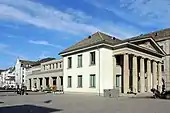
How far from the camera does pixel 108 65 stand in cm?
3812

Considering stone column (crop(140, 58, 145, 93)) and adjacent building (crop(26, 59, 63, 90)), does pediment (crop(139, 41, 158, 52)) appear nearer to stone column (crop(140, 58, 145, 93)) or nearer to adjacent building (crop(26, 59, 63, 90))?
stone column (crop(140, 58, 145, 93))

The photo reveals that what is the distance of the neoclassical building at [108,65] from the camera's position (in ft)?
123

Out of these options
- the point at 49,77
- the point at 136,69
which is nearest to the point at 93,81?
the point at 136,69

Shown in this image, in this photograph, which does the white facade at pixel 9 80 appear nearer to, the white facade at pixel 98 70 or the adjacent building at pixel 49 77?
the adjacent building at pixel 49 77

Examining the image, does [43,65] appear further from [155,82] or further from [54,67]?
[155,82]

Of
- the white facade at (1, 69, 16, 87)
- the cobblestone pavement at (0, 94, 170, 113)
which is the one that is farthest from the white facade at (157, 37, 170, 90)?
the white facade at (1, 69, 16, 87)

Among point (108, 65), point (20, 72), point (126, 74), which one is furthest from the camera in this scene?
point (20, 72)

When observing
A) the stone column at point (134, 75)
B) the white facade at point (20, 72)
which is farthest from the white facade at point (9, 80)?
the stone column at point (134, 75)

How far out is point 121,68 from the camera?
39.0 metres

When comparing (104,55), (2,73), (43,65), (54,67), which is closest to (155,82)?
(104,55)

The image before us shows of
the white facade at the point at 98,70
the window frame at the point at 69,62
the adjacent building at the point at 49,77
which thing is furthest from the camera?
the adjacent building at the point at 49,77

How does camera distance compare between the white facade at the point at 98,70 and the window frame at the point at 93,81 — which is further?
the window frame at the point at 93,81

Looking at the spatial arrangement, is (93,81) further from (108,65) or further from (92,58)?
(92,58)

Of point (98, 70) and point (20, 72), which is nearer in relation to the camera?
point (98, 70)
